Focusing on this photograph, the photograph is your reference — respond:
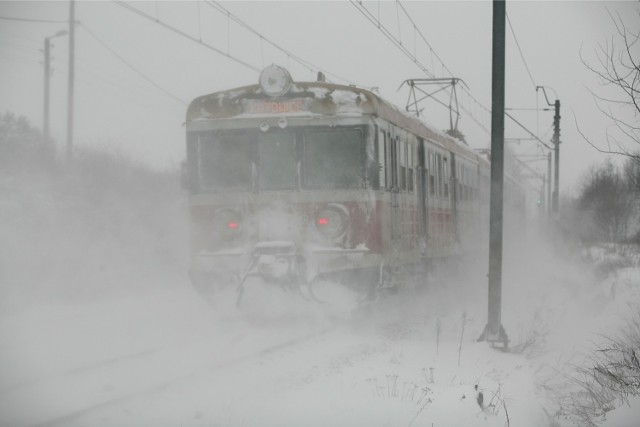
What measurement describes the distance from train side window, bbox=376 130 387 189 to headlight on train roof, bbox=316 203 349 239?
619 millimetres

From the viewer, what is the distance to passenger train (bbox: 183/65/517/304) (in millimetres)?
9211

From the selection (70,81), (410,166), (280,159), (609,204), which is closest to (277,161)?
(280,159)

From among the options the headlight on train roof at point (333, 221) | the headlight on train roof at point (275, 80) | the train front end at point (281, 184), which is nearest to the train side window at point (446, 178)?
the train front end at point (281, 184)

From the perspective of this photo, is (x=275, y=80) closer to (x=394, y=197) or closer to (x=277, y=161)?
(x=277, y=161)

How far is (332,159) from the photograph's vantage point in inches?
369

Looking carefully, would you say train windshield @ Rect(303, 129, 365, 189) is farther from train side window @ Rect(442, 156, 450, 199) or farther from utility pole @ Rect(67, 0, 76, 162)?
utility pole @ Rect(67, 0, 76, 162)

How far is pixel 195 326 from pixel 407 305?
379 cm

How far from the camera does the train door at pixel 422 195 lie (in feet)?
38.1

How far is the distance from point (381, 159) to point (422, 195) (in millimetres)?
2463

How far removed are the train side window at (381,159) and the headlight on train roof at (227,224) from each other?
1.92 metres

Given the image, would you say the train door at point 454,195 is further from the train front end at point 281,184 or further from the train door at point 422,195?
the train front end at point 281,184

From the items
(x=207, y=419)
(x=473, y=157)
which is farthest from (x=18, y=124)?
(x=207, y=419)

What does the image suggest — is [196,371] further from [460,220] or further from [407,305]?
[460,220]

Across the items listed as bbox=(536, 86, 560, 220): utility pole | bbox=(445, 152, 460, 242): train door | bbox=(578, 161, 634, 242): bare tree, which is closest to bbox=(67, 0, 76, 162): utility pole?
bbox=(445, 152, 460, 242): train door
